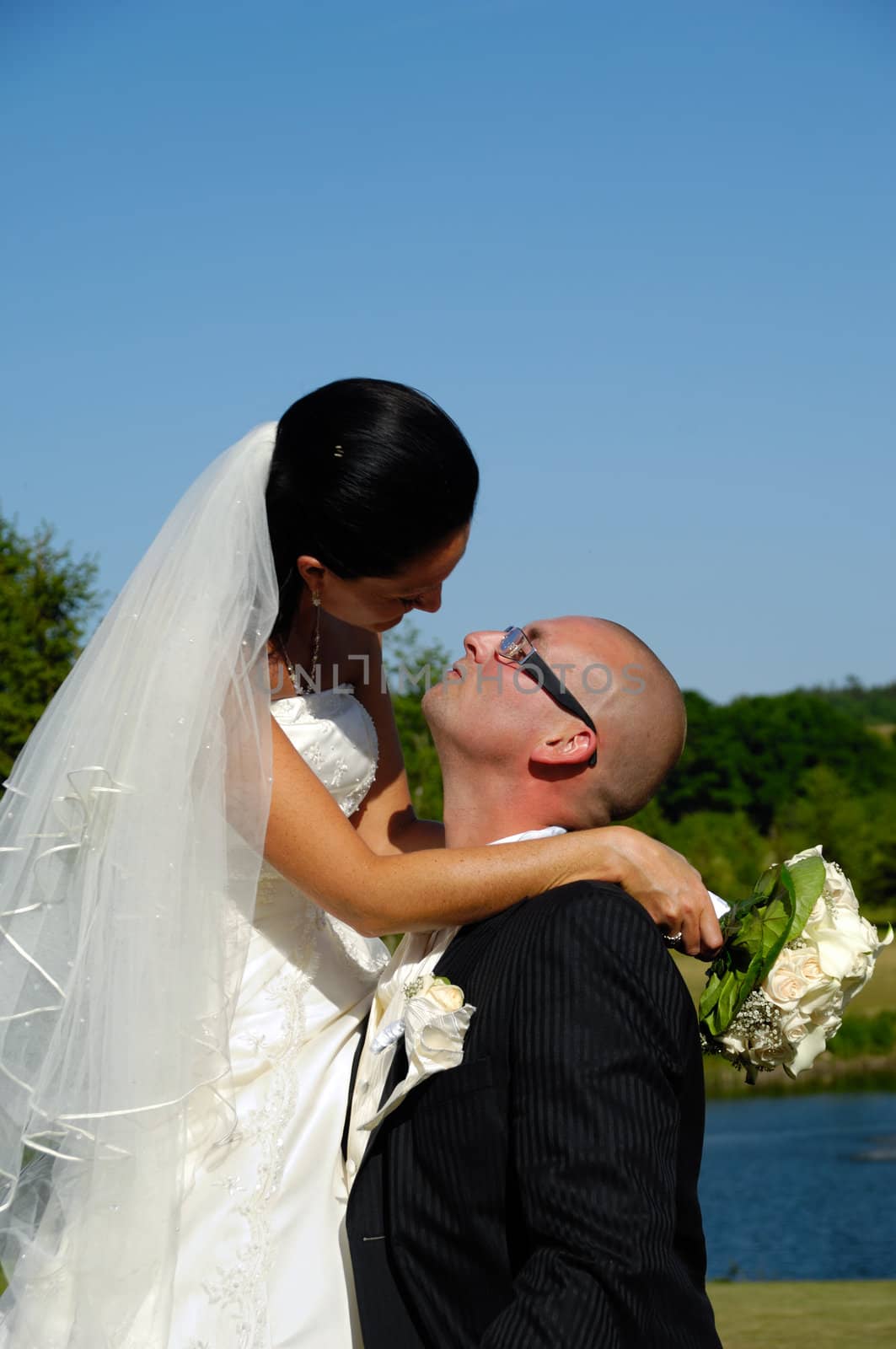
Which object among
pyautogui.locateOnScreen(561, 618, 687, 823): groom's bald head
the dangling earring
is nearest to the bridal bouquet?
pyautogui.locateOnScreen(561, 618, 687, 823): groom's bald head

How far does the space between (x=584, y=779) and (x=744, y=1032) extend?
72 cm

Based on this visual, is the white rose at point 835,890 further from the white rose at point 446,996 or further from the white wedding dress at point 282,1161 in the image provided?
the white wedding dress at point 282,1161

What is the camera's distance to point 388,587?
360 cm

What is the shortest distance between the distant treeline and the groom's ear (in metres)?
44.3

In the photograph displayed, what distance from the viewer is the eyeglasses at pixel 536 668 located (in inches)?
131

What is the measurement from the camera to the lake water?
20438 millimetres

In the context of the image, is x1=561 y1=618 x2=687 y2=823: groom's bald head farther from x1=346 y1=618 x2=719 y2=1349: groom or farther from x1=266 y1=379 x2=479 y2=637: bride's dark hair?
x1=266 y1=379 x2=479 y2=637: bride's dark hair

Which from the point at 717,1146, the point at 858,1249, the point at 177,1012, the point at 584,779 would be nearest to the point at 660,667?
the point at 584,779

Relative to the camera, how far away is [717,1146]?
30016 mm

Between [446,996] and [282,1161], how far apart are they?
0.69 m

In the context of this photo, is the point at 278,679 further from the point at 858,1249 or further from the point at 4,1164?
the point at 858,1249

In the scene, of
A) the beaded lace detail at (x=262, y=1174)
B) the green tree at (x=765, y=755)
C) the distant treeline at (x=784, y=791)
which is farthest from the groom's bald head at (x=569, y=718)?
the green tree at (x=765, y=755)

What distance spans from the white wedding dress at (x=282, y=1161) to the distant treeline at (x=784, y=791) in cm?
4421

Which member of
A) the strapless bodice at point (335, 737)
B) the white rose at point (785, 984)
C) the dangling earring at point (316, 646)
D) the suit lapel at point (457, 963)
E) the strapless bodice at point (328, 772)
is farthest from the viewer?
the dangling earring at point (316, 646)
